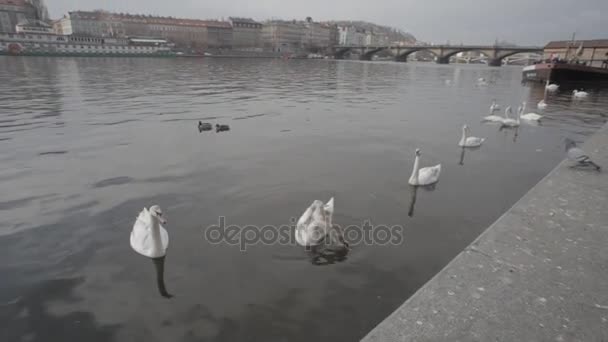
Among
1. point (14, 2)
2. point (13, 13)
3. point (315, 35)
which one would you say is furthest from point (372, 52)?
point (13, 13)

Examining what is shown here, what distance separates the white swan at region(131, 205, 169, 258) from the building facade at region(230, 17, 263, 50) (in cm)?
15623

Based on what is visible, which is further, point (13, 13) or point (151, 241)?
point (13, 13)

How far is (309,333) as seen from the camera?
3.71 m

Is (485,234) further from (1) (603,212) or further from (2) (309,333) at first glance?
(2) (309,333)

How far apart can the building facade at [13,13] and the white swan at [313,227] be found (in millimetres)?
165403

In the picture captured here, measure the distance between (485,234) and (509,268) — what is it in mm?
759

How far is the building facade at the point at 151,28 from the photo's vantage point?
12900cm

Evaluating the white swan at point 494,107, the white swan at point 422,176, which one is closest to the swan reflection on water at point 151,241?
the white swan at point 422,176

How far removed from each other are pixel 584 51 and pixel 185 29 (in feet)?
444

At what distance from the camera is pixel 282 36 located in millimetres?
162125

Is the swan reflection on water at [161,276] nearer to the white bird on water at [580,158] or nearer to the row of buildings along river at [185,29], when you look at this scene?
the white bird on water at [580,158]

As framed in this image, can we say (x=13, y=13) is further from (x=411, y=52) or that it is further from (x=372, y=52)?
(x=411, y=52)

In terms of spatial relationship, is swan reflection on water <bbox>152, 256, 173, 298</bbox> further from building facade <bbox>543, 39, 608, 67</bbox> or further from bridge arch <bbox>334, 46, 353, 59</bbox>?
bridge arch <bbox>334, 46, 353, 59</bbox>

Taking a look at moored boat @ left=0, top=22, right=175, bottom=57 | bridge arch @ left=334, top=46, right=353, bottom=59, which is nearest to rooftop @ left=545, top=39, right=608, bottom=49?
bridge arch @ left=334, top=46, right=353, bottom=59
